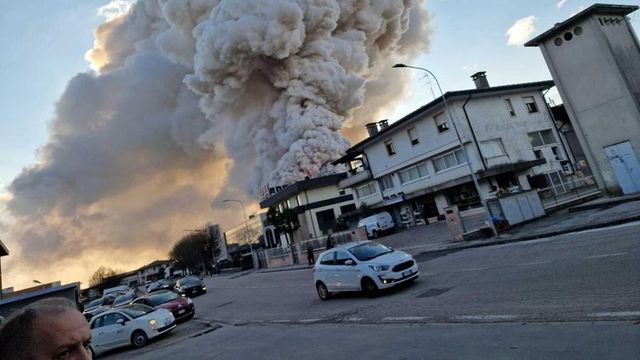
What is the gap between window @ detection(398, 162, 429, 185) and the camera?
3484 centimetres

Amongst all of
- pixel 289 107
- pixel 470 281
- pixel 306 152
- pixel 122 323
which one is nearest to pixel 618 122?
pixel 470 281

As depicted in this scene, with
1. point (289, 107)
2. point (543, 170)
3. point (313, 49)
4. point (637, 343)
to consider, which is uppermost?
point (313, 49)

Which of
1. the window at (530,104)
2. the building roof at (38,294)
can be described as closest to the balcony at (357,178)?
the window at (530,104)

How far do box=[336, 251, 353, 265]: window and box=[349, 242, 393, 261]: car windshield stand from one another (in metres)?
0.20

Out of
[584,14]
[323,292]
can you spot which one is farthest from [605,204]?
[323,292]

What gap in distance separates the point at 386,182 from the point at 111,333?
2835 centimetres

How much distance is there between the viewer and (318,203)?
5362cm

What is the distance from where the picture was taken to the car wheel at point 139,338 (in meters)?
14.6

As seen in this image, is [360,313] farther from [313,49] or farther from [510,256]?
[313,49]

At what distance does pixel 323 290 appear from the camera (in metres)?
14.2

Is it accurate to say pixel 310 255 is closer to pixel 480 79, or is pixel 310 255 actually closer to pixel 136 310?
pixel 136 310

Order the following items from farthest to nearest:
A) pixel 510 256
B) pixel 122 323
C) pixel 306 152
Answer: pixel 306 152, pixel 122 323, pixel 510 256

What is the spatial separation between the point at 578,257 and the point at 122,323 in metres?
14.4

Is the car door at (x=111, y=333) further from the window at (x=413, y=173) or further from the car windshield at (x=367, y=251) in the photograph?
the window at (x=413, y=173)
